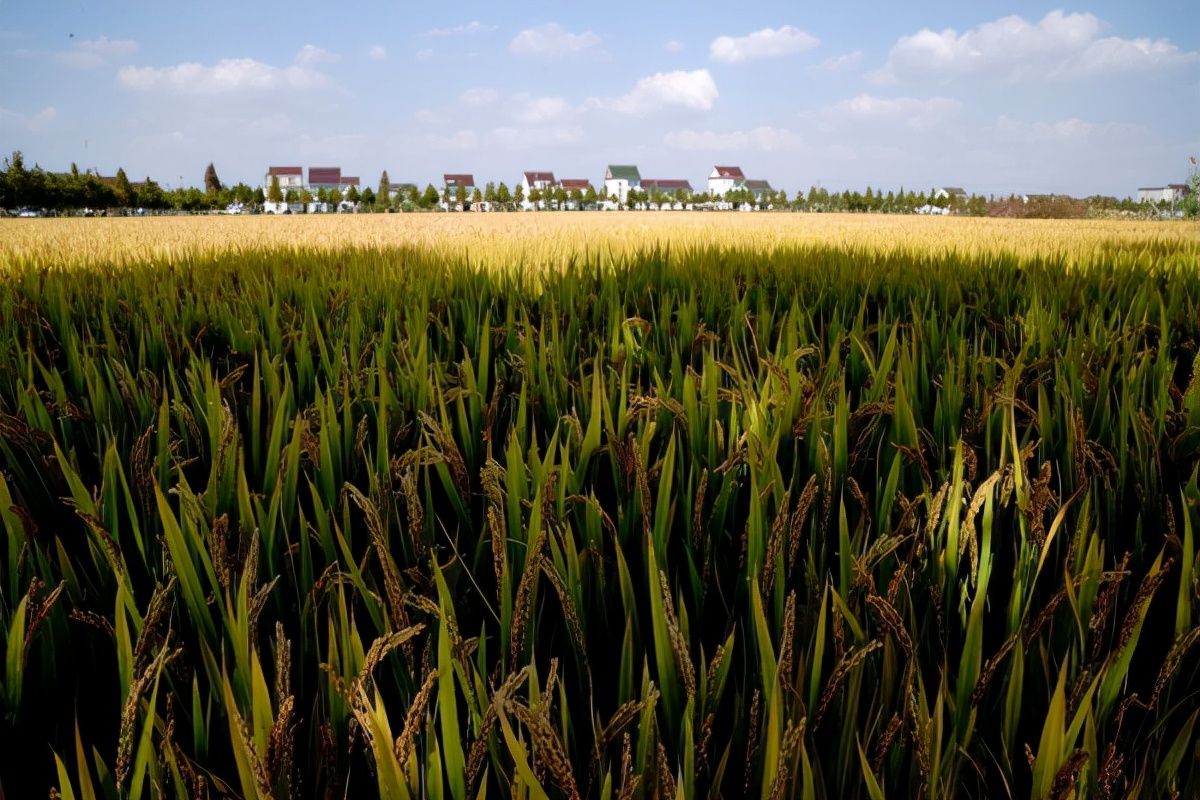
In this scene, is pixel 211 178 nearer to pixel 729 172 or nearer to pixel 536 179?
pixel 536 179

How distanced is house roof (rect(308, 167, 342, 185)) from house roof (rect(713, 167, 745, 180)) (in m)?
61.9

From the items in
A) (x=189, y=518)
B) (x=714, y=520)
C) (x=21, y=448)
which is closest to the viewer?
→ (x=189, y=518)

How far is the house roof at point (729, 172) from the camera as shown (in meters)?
128

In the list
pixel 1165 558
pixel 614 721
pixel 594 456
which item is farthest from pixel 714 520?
pixel 1165 558

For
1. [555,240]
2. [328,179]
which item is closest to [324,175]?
[328,179]

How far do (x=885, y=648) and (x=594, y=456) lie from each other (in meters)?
0.57

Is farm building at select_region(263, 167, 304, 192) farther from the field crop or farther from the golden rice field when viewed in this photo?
the field crop

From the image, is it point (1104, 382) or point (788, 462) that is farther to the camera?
point (1104, 382)

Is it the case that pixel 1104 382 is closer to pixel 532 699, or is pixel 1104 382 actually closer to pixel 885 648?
pixel 885 648

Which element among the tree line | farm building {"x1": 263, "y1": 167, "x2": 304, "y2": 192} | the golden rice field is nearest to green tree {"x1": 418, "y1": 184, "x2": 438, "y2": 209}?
the tree line

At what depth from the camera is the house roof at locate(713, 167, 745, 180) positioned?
12750 cm

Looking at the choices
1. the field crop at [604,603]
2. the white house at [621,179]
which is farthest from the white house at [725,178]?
the field crop at [604,603]

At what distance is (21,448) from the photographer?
4.18ft

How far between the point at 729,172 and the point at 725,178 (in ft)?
4.82
